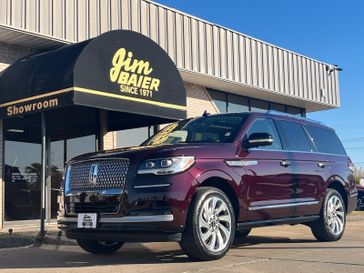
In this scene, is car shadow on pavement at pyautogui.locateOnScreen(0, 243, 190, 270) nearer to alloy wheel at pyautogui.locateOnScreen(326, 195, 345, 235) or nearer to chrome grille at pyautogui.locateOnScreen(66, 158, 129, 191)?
chrome grille at pyautogui.locateOnScreen(66, 158, 129, 191)

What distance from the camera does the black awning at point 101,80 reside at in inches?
377

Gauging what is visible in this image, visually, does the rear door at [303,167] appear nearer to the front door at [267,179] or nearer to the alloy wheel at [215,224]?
the front door at [267,179]

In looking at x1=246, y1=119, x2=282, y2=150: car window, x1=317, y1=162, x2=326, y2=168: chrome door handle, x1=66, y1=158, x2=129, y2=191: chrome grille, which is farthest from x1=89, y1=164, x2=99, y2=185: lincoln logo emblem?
x1=317, y1=162, x2=326, y2=168: chrome door handle

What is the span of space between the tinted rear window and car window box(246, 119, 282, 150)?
1079 millimetres

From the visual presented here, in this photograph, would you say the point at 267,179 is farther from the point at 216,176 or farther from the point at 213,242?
the point at 213,242

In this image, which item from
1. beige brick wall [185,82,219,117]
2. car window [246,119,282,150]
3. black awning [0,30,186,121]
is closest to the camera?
car window [246,119,282,150]

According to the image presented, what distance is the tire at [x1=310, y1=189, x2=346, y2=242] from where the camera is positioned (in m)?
8.33

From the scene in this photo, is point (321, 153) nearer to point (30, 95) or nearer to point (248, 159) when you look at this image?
point (248, 159)

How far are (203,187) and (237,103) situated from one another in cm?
1195

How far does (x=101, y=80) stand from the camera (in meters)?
10.0

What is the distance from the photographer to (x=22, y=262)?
672cm

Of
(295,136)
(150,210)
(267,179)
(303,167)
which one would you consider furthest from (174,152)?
(295,136)

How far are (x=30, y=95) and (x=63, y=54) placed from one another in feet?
3.24

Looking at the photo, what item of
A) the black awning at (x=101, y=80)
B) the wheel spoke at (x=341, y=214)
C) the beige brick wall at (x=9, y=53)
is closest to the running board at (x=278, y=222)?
the wheel spoke at (x=341, y=214)
